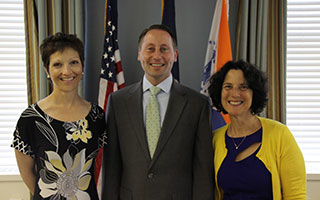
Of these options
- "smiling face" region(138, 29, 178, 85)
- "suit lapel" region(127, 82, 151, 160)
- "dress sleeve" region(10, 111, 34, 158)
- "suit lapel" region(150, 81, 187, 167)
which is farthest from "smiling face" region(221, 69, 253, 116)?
"dress sleeve" region(10, 111, 34, 158)

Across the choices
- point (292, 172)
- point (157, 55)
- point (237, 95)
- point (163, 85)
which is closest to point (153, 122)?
point (163, 85)

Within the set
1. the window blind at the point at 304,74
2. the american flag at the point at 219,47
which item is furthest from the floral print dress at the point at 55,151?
the window blind at the point at 304,74

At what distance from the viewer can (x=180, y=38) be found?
2.66m

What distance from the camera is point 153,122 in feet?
5.18

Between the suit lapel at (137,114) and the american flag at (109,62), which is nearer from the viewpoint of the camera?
the suit lapel at (137,114)

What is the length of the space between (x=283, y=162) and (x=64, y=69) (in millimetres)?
1304

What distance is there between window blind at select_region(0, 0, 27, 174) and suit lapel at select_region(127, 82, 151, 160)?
1.55 meters

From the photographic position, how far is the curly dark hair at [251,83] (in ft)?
5.03

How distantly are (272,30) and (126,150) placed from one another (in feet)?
6.00

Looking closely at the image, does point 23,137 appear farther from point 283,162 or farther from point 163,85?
point 283,162

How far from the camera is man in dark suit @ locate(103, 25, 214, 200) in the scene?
5.03 ft

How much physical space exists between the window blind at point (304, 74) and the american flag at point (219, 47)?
81cm

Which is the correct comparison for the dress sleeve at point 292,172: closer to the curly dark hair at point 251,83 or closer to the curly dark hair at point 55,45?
the curly dark hair at point 251,83

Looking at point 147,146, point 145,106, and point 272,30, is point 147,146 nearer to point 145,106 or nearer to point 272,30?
point 145,106
